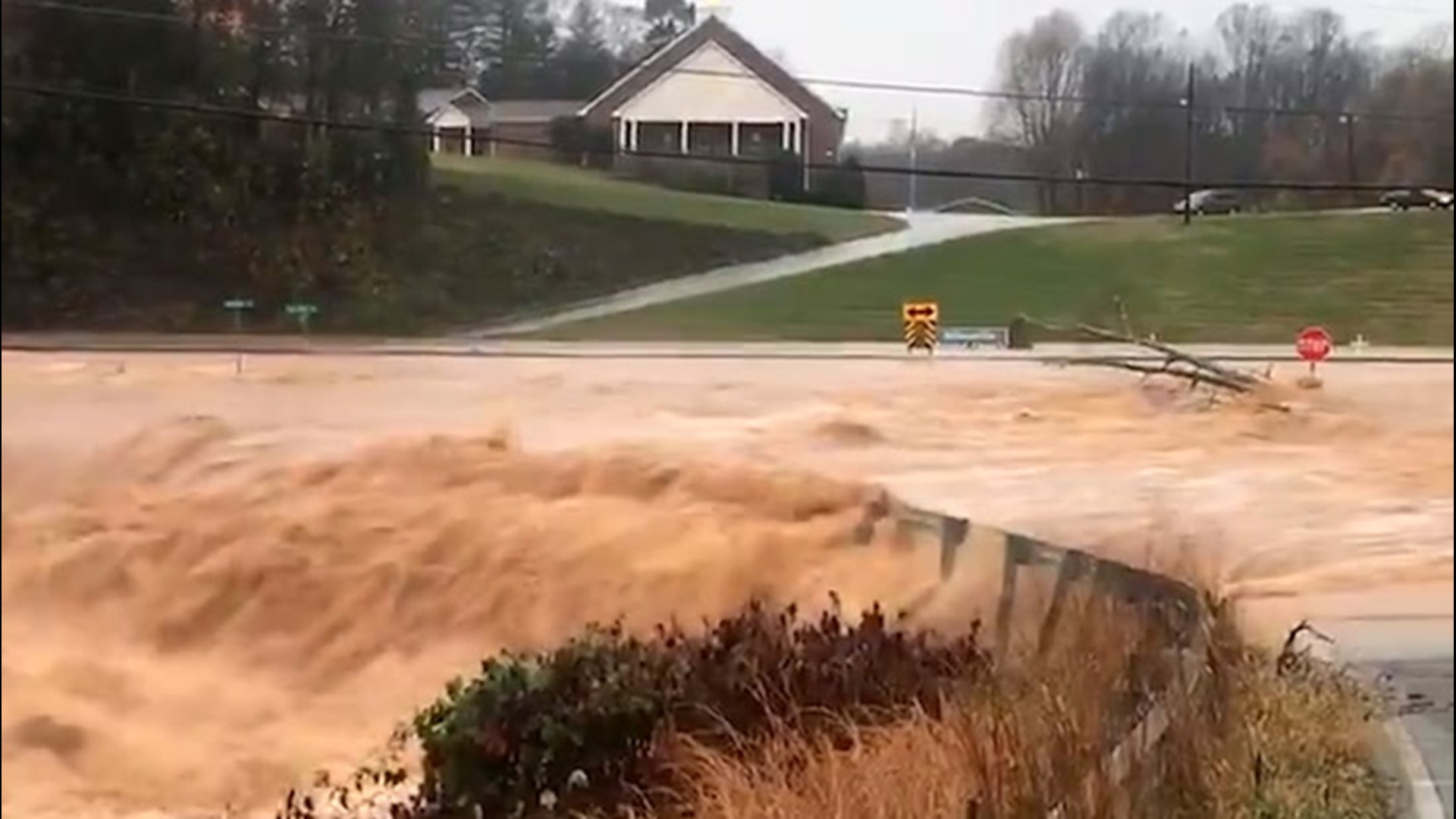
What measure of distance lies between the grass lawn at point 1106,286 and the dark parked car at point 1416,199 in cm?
2

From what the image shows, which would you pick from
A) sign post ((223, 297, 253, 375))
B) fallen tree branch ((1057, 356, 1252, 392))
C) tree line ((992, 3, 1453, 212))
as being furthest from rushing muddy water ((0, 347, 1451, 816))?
tree line ((992, 3, 1453, 212))

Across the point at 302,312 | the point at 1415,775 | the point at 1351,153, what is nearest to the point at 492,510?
the point at 302,312

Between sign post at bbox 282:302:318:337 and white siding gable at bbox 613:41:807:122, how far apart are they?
0.39 m

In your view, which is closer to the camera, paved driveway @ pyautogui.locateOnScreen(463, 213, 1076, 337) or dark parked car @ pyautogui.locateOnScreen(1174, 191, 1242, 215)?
paved driveway @ pyautogui.locateOnScreen(463, 213, 1076, 337)

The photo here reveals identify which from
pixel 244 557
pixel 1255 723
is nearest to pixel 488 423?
pixel 244 557

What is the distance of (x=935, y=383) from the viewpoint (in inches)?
92.3

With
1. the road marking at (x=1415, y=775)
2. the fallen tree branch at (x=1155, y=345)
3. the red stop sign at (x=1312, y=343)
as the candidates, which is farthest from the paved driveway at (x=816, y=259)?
the road marking at (x=1415, y=775)

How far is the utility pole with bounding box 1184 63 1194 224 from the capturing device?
2.32 meters

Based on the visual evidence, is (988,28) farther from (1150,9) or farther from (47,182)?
(47,182)

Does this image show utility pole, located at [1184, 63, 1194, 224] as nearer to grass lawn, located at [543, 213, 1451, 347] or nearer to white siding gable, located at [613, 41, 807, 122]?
grass lawn, located at [543, 213, 1451, 347]

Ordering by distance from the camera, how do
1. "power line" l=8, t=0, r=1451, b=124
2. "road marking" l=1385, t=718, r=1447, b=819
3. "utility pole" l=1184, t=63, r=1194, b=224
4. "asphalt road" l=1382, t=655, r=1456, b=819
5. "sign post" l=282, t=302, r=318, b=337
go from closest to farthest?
1. "power line" l=8, t=0, r=1451, b=124
2. "sign post" l=282, t=302, r=318, b=337
3. "utility pole" l=1184, t=63, r=1194, b=224
4. "road marking" l=1385, t=718, r=1447, b=819
5. "asphalt road" l=1382, t=655, r=1456, b=819

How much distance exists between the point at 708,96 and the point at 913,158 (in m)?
0.26

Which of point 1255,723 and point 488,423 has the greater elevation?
point 488,423

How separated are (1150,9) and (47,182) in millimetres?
1269
